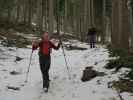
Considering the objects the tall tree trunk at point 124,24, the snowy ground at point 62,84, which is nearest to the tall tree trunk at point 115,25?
the tall tree trunk at point 124,24

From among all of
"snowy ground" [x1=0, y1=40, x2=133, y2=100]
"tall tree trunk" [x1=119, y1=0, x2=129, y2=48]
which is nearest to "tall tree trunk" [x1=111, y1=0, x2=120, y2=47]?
"tall tree trunk" [x1=119, y1=0, x2=129, y2=48]

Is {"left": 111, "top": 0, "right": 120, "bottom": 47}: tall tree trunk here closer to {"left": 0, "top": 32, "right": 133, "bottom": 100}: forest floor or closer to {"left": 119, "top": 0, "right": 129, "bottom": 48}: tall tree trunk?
{"left": 119, "top": 0, "right": 129, "bottom": 48}: tall tree trunk

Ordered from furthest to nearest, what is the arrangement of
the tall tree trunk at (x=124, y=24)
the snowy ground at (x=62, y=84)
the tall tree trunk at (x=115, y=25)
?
1. the tall tree trunk at (x=115, y=25)
2. the tall tree trunk at (x=124, y=24)
3. the snowy ground at (x=62, y=84)

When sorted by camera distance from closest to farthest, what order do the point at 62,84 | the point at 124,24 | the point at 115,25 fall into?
the point at 62,84 → the point at 124,24 → the point at 115,25

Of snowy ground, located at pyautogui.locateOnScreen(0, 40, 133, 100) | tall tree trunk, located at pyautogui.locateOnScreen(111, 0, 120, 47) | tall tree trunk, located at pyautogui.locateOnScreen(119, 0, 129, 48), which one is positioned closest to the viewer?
snowy ground, located at pyautogui.locateOnScreen(0, 40, 133, 100)

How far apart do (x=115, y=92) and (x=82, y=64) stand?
201 inches

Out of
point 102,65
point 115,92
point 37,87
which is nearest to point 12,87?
point 37,87

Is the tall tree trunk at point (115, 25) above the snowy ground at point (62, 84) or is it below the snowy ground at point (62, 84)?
above

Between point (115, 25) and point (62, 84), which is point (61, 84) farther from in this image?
point (115, 25)

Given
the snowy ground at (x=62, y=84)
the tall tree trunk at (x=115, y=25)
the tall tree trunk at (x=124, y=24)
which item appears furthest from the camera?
the tall tree trunk at (x=115, y=25)

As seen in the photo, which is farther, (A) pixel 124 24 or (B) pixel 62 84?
(A) pixel 124 24

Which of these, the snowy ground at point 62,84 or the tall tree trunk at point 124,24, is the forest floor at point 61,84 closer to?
the snowy ground at point 62,84

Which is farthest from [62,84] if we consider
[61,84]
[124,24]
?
[124,24]

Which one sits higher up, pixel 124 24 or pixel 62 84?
pixel 124 24
